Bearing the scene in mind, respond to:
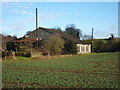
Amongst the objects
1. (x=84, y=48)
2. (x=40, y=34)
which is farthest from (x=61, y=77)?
(x=84, y=48)

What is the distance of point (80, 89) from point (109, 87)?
1469 millimetres

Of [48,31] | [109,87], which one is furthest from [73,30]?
[109,87]

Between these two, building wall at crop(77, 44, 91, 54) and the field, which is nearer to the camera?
the field

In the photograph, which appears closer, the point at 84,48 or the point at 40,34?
the point at 40,34

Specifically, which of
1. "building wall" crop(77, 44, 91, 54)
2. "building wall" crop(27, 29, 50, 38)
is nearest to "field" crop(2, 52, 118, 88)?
"building wall" crop(27, 29, 50, 38)

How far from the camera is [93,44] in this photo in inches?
2210

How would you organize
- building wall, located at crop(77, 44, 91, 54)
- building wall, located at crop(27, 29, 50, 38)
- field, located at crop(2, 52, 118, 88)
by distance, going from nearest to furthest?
field, located at crop(2, 52, 118, 88) < building wall, located at crop(27, 29, 50, 38) < building wall, located at crop(77, 44, 91, 54)

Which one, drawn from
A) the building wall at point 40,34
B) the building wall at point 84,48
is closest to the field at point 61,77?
the building wall at point 40,34

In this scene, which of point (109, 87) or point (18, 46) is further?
point (18, 46)

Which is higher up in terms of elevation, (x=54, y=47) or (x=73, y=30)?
(x=73, y=30)

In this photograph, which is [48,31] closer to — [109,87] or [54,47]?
[54,47]

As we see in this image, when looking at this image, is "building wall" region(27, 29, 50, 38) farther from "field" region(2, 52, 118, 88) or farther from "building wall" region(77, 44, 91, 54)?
"field" region(2, 52, 118, 88)

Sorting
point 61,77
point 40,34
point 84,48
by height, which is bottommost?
point 61,77

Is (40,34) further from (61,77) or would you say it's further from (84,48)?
(61,77)
